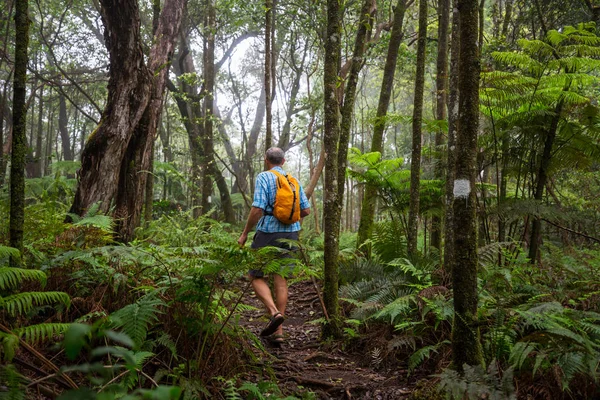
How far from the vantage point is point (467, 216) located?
10.1 ft

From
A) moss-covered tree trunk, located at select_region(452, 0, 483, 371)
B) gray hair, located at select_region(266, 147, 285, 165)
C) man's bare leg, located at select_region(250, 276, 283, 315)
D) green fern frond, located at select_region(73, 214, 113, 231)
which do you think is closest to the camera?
moss-covered tree trunk, located at select_region(452, 0, 483, 371)

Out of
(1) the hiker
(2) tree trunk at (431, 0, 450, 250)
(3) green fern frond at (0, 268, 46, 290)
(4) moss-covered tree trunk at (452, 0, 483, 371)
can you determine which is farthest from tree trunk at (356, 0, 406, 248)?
(3) green fern frond at (0, 268, 46, 290)

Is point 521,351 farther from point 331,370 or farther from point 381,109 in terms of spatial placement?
point 381,109

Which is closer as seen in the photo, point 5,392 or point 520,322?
point 5,392

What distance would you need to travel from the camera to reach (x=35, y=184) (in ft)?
33.1

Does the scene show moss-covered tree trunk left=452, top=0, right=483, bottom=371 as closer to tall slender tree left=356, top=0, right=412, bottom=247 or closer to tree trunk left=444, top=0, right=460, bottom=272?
tree trunk left=444, top=0, right=460, bottom=272

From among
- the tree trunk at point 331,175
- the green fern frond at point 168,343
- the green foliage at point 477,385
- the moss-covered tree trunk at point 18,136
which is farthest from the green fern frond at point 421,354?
the moss-covered tree trunk at point 18,136

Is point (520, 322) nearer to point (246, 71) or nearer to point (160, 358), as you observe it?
point (160, 358)

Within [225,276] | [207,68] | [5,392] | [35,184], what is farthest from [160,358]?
[207,68]

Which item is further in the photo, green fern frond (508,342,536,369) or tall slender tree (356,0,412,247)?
tall slender tree (356,0,412,247)

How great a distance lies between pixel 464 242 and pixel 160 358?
253 cm

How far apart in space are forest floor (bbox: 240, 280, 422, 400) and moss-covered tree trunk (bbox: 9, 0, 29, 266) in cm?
241

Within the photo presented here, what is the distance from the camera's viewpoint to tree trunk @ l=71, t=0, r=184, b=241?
19.9 feet

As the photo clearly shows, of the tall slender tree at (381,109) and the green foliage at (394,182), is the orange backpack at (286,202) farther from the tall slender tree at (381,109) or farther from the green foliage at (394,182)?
the tall slender tree at (381,109)
